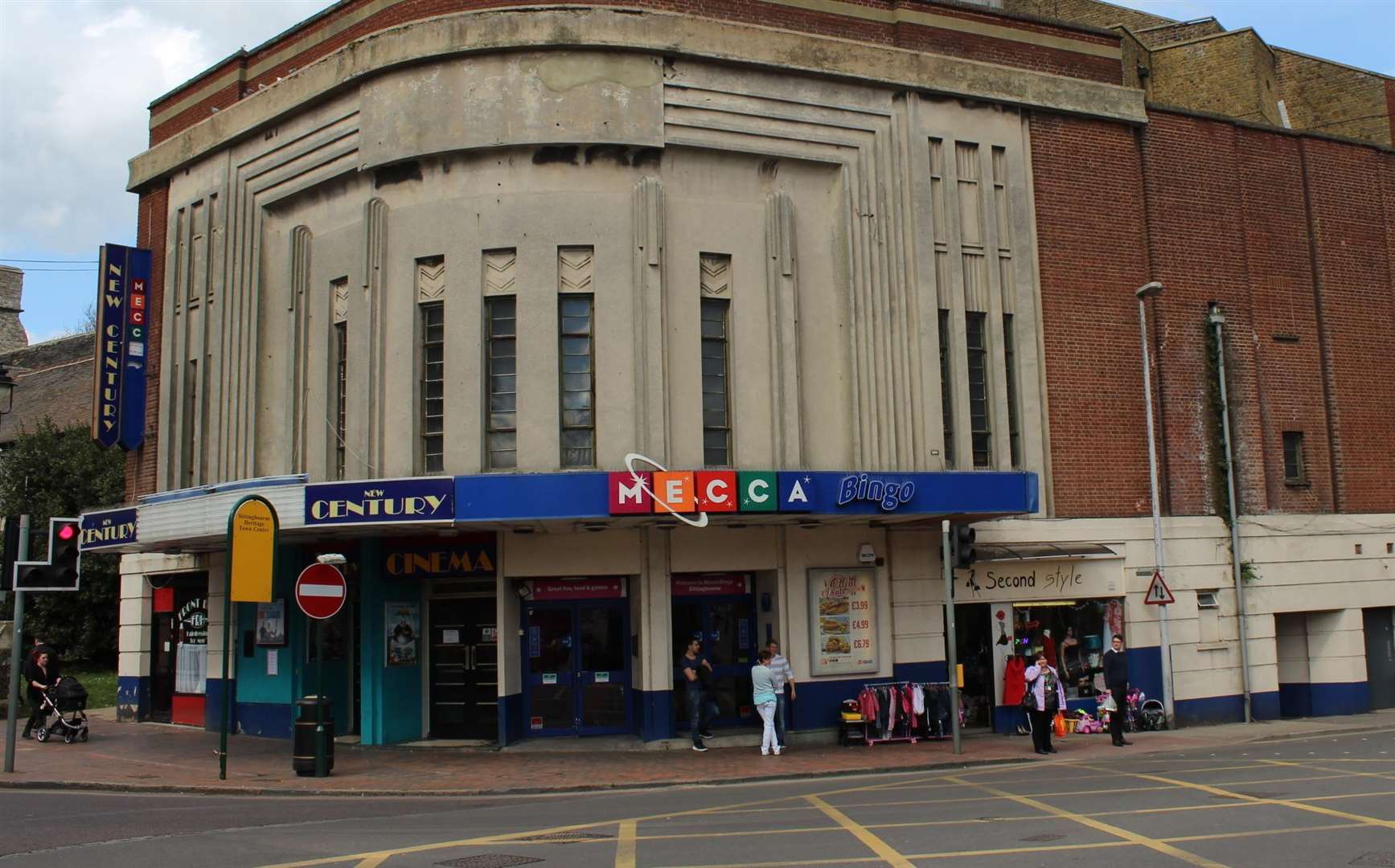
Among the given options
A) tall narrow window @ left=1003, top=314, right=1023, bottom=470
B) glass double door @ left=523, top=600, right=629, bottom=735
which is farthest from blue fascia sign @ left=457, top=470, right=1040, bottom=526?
tall narrow window @ left=1003, top=314, right=1023, bottom=470

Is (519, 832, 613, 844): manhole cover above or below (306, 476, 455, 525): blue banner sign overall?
below

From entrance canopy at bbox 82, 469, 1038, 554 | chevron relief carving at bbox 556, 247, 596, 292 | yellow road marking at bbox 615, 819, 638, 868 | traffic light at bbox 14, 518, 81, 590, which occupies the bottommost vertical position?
yellow road marking at bbox 615, 819, 638, 868

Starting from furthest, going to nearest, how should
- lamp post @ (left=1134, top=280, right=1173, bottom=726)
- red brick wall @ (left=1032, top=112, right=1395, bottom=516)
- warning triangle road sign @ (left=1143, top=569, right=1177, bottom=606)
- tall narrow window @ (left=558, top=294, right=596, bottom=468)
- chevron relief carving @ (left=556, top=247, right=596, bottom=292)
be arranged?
red brick wall @ (left=1032, top=112, right=1395, bottom=516)
lamp post @ (left=1134, top=280, right=1173, bottom=726)
warning triangle road sign @ (left=1143, top=569, right=1177, bottom=606)
chevron relief carving @ (left=556, top=247, right=596, bottom=292)
tall narrow window @ (left=558, top=294, right=596, bottom=468)

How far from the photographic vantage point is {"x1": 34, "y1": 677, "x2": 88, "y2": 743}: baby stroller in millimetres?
21766

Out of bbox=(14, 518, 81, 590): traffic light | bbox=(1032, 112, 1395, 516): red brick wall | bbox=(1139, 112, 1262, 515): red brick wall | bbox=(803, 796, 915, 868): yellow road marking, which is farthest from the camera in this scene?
bbox=(1139, 112, 1262, 515): red brick wall

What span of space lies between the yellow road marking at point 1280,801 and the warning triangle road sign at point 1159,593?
6.08m

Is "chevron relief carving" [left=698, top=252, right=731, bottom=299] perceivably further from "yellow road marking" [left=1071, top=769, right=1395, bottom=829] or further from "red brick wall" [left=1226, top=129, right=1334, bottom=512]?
"red brick wall" [left=1226, top=129, right=1334, bottom=512]

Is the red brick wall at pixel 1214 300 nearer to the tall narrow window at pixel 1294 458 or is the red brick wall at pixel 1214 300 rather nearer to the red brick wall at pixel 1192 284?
the red brick wall at pixel 1192 284

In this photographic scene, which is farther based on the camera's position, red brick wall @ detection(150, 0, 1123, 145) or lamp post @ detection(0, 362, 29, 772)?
red brick wall @ detection(150, 0, 1123, 145)

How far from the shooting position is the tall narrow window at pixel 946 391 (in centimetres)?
2164

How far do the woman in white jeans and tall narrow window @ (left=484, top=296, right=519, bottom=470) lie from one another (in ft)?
16.2

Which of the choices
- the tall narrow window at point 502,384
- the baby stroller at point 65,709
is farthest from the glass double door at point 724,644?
the baby stroller at point 65,709

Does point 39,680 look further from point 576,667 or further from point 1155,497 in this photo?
point 1155,497

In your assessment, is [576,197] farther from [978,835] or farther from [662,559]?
[978,835]
